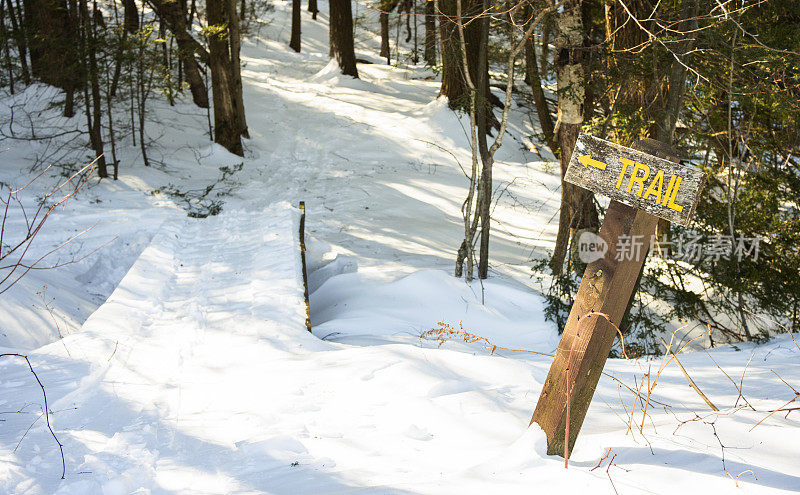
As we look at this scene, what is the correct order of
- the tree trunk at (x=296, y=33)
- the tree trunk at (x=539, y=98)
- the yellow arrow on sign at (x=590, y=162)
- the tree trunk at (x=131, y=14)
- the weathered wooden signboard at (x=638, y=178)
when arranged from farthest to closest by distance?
1. the tree trunk at (x=296, y=33)
2. the tree trunk at (x=131, y=14)
3. the tree trunk at (x=539, y=98)
4. the yellow arrow on sign at (x=590, y=162)
5. the weathered wooden signboard at (x=638, y=178)

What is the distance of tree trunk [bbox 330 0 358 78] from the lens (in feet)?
58.3

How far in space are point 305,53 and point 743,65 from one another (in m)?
21.1

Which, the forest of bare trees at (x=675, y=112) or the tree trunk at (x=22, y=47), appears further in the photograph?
the tree trunk at (x=22, y=47)

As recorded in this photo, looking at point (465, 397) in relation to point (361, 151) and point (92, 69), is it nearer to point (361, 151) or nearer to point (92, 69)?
point (92, 69)

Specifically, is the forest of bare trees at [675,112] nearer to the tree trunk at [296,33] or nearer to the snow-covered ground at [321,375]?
the snow-covered ground at [321,375]

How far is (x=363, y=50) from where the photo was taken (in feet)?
93.0

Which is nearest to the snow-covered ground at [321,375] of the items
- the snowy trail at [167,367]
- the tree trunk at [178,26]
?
the snowy trail at [167,367]

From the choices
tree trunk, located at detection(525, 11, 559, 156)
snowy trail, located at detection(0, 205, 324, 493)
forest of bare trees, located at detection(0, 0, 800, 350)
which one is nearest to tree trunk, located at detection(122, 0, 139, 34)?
forest of bare trees, located at detection(0, 0, 800, 350)

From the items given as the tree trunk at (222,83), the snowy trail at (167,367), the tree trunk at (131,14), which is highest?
the tree trunk at (131,14)

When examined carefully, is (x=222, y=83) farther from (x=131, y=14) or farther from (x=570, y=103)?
(x=570, y=103)

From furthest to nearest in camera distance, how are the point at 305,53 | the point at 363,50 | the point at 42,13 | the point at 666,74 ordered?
the point at 363,50 → the point at 305,53 → the point at 42,13 → the point at 666,74

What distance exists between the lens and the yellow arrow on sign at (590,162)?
8.06 ft

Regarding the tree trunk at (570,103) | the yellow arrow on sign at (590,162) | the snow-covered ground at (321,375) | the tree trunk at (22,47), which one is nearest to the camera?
the yellow arrow on sign at (590,162)

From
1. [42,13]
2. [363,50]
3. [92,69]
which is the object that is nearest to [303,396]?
[92,69]
